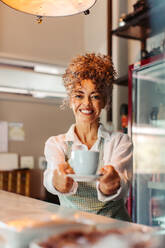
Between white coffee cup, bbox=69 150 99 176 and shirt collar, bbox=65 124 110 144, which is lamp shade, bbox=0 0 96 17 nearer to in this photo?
shirt collar, bbox=65 124 110 144

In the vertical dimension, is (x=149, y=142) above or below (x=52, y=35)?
below

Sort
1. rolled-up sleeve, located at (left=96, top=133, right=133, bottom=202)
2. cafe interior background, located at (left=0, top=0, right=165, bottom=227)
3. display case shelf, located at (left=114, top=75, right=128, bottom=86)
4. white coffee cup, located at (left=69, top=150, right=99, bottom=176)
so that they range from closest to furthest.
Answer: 1. white coffee cup, located at (left=69, top=150, right=99, bottom=176)
2. rolled-up sleeve, located at (left=96, top=133, right=133, bottom=202)
3. cafe interior background, located at (left=0, top=0, right=165, bottom=227)
4. display case shelf, located at (left=114, top=75, right=128, bottom=86)

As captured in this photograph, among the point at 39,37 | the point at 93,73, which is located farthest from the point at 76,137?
the point at 39,37

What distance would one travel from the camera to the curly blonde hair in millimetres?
1525

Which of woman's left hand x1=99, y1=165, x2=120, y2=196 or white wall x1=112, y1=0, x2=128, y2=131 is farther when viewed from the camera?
white wall x1=112, y1=0, x2=128, y2=131

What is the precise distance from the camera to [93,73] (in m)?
1.52

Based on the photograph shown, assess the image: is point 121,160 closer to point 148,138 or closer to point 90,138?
point 90,138

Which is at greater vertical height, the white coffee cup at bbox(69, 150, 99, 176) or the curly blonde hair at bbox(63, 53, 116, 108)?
the curly blonde hair at bbox(63, 53, 116, 108)

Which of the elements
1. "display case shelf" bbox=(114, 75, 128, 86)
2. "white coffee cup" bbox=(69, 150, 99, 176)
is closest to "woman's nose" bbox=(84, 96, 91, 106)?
"white coffee cup" bbox=(69, 150, 99, 176)

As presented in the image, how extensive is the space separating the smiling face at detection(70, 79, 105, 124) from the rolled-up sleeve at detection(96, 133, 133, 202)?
0.15m

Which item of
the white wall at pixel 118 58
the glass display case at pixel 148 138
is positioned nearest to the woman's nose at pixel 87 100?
the glass display case at pixel 148 138

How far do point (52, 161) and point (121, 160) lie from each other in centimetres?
30

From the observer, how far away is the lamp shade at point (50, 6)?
1433 mm

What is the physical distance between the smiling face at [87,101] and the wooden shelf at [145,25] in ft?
4.60
